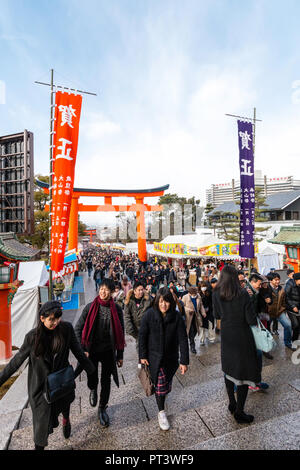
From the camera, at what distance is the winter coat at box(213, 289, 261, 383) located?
2.23 metres

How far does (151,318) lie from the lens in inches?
97.3

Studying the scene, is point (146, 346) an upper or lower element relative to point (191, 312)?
upper

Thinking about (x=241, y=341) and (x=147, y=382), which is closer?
(x=241, y=341)

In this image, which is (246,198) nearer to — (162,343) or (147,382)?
(162,343)

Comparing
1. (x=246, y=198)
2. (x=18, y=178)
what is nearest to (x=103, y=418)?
(x=246, y=198)

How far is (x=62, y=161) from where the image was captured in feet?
19.2

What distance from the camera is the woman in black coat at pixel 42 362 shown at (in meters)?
1.97

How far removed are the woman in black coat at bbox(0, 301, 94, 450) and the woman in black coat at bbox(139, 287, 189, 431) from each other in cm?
82

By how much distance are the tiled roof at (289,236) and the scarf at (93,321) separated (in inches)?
263

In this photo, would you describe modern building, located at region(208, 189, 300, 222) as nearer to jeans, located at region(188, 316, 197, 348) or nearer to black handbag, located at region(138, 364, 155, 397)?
jeans, located at region(188, 316, 197, 348)

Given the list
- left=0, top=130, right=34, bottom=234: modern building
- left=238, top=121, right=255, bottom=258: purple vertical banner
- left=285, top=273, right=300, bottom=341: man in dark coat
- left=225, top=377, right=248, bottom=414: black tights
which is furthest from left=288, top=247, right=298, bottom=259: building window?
left=0, top=130, right=34, bottom=234: modern building

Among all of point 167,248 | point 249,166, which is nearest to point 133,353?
point 249,166

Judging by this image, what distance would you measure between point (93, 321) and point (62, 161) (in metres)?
4.46
